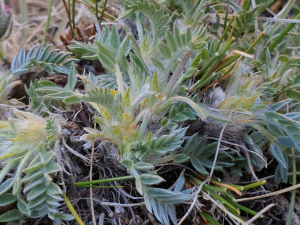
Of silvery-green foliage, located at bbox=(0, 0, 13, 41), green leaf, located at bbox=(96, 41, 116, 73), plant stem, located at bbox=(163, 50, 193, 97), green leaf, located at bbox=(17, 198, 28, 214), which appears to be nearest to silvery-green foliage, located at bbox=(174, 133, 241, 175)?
plant stem, located at bbox=(163, 50, 193, 97)

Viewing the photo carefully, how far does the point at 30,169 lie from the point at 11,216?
0.25 metres

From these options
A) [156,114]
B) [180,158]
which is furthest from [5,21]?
[180,158]

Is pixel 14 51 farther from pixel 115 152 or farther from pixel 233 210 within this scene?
pixel 233 210

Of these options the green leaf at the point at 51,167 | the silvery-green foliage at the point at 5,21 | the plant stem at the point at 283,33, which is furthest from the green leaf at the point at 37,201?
the plant stem at the point at 283,33

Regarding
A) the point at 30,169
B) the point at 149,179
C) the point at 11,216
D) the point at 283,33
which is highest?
the point at 283,33

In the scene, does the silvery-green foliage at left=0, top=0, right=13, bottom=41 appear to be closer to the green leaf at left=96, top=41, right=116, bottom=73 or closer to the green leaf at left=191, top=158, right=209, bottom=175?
the green leaf at left=96, top=41, right=116, bottom=73

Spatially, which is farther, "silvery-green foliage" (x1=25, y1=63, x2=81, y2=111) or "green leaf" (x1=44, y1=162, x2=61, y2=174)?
"silvery-green foliage" (x1=25, y1=63, x2=81, y2=111)

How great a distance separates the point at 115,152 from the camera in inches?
50.8

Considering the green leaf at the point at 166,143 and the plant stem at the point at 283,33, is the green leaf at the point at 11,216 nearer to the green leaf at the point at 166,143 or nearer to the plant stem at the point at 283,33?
the green leaf at the point at 166,143

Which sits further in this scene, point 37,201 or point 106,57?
point 106,57

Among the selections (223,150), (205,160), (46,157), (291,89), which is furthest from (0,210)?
(291,89)

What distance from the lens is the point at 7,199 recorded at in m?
1.19

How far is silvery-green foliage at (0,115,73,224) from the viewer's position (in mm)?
1153

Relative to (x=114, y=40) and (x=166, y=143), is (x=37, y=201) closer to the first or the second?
(x=166, y=143)
